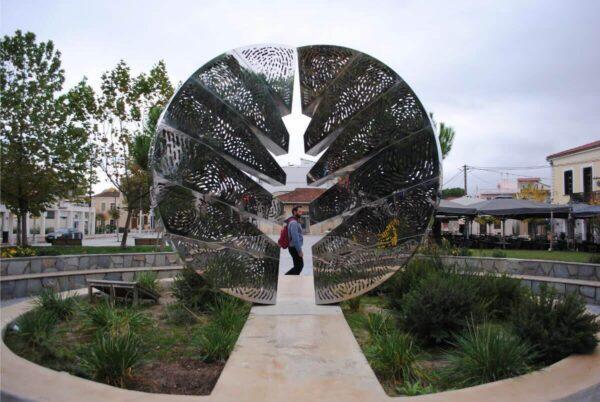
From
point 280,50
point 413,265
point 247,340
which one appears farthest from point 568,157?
point 247,340

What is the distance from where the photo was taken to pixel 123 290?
7867mm

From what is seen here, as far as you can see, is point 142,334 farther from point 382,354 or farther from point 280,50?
point 280,50

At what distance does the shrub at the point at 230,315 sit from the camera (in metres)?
5.96

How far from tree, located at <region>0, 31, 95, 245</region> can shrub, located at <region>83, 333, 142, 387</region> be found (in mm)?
15074

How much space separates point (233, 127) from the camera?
7164mm

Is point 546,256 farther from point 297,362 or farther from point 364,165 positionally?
point 297,362

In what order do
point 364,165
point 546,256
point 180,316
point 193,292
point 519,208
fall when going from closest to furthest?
point 180,316
point 364,165
point 193,292
point 546,256
point 519,208

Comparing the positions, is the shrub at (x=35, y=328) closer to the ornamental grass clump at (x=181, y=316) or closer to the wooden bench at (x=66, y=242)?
the ornamental grass clump at (x=181, y=316)

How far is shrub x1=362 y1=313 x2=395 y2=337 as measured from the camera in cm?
590

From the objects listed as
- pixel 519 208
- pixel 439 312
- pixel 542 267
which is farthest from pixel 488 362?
pixel 519 208

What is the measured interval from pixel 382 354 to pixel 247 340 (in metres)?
1.70

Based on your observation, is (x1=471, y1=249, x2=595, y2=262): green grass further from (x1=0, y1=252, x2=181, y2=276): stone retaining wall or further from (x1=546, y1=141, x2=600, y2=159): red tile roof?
(x1=546, y1=141, x2=600, y2=159): red tile roof

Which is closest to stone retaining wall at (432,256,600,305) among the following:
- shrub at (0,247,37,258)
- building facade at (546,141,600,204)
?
shrub at (0,247,37,258)

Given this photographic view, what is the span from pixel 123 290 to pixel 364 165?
15.2 ft
